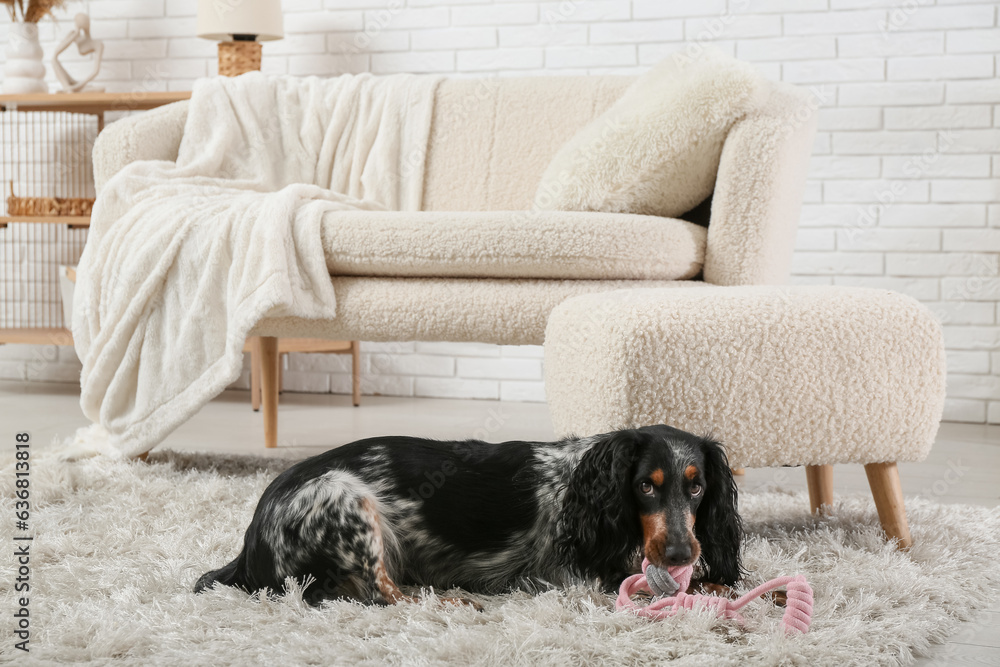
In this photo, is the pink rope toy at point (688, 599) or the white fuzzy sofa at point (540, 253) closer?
the pink rope toy at point (688, 599)

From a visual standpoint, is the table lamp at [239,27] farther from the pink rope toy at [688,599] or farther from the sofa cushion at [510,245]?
the pink rope toy at [688,599]

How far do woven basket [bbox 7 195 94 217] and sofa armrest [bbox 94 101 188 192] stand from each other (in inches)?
40.7

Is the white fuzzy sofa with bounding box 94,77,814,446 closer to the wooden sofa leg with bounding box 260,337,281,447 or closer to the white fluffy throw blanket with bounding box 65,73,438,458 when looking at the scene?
the white fluffy throw blanket with bounding box 65,73,438,458

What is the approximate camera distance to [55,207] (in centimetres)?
371

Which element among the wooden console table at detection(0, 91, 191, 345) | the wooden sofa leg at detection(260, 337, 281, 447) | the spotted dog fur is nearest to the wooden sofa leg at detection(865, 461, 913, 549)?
the spotted dog fur

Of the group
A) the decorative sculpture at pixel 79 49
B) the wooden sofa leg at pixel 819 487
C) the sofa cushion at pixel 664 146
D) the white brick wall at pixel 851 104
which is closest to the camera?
the wooden sofa leg at pixel 819 487

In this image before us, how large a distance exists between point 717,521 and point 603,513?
167 millimetres

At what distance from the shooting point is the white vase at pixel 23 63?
149 inches

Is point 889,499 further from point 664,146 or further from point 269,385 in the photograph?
point 269,385

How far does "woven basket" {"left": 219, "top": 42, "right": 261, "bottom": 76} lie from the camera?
3602 millimetres

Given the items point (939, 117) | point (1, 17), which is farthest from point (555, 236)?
point (1, 17)

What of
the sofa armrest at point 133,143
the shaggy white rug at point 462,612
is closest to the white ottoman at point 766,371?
the shaggy white rug at point 462,612

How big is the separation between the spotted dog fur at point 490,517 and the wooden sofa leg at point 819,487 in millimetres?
612

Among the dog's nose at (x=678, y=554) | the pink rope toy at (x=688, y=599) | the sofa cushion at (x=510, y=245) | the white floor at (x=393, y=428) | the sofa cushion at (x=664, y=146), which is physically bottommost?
the white floor at (x=393, y=428)
